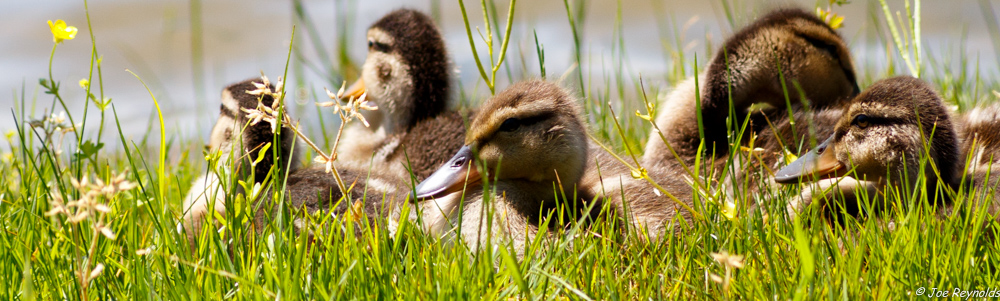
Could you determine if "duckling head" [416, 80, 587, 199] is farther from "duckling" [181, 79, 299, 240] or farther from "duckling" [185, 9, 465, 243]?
"duckling" [185, 9, 465, 243]

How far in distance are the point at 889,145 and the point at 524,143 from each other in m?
1.13

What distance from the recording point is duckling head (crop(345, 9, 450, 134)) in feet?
15.2

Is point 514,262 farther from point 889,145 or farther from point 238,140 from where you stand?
point 238,140

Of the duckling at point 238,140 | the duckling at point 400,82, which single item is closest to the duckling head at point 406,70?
the duckling at point 400,82

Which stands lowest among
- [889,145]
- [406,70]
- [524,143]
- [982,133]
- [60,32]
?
[982,133]

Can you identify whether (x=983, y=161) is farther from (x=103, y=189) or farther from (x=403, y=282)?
(x=103, y=189)

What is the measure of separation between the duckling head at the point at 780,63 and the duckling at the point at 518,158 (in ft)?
3.72

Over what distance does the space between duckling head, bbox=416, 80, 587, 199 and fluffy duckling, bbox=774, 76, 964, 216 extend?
669mm

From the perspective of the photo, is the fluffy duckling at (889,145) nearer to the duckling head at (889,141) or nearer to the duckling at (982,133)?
the duckling head at (889,141)

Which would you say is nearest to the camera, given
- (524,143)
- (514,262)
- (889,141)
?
(514,262)

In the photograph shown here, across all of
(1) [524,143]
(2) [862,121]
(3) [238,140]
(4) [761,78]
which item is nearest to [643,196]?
(1) [524,143]

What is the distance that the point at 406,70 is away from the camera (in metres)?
4.63

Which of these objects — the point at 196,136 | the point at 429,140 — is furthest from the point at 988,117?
the point at 196,136

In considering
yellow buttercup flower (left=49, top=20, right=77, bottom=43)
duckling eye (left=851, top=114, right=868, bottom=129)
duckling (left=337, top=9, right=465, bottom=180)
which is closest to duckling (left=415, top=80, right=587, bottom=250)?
duckling eye (left=851, top=114, right=868, bottom=129)
